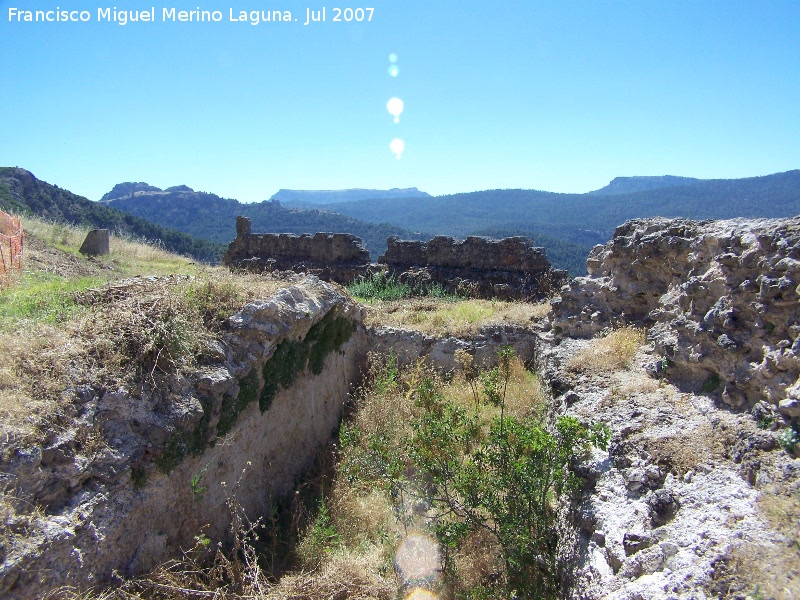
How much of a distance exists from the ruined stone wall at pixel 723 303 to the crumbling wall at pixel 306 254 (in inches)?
317

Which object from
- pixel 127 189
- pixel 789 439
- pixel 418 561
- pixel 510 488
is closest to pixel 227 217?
pixel 127 189

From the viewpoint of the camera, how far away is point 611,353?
604 centimetres

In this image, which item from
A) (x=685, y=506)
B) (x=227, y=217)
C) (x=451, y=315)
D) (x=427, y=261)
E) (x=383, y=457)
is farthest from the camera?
(x=227, y=217)

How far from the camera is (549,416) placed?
618cm

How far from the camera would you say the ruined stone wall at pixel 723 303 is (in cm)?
375

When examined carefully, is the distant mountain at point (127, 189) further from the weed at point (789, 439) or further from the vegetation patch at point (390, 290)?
the weed at point (789, 439)

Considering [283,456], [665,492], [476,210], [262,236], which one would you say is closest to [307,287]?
[283,456]

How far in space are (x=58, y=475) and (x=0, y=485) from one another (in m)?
0.34

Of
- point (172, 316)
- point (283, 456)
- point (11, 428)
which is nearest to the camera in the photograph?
point (11, 428)

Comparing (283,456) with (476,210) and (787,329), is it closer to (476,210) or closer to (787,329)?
(787,329)

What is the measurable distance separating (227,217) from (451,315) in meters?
86.0

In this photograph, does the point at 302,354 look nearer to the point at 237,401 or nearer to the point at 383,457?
the point at 237,401

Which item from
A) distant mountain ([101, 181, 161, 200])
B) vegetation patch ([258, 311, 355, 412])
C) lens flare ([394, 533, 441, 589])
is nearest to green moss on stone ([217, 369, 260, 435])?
vegetation patch ([258, 311, 355, 412])

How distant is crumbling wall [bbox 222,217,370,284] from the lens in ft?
46.5
